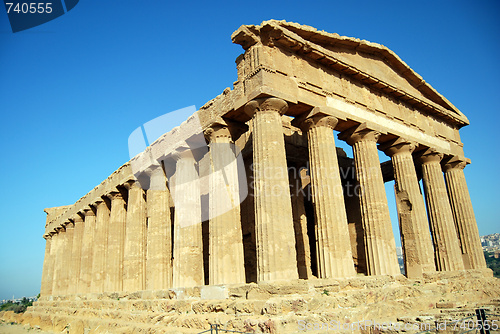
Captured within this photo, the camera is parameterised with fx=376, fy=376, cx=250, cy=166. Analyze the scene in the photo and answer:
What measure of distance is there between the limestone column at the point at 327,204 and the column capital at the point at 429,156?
6770 millimetres

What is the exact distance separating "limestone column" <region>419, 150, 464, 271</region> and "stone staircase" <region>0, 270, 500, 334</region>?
101 cm

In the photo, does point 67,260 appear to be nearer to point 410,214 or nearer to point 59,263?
point 59,263

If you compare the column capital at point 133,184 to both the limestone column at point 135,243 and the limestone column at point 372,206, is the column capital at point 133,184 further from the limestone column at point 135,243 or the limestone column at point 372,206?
the limestone column at point 372,206

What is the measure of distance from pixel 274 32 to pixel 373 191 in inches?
277

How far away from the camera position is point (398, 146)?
16.6 m

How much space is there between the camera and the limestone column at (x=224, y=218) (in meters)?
12.6

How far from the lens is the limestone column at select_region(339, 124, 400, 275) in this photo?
13602 millimetres

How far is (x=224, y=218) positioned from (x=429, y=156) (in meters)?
11.0

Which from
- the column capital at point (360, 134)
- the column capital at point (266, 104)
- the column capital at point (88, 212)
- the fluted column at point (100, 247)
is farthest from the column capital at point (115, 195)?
the column capital at point (360, 134)

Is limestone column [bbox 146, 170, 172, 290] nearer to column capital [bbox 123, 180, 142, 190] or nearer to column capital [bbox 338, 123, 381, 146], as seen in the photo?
column capital [bbox 123, 180, 142, 190]

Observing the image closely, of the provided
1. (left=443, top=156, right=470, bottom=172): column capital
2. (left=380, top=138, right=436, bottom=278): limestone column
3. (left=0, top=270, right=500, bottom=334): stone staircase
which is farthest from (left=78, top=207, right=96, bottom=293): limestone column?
(left=443, top=156, right=470, bottom=172): column capital

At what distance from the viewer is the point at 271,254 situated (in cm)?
1066

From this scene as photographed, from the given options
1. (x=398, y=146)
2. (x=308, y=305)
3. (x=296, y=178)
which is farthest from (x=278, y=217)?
(x=398, y=146)

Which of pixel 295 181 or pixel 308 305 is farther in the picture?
pixel 295 181
